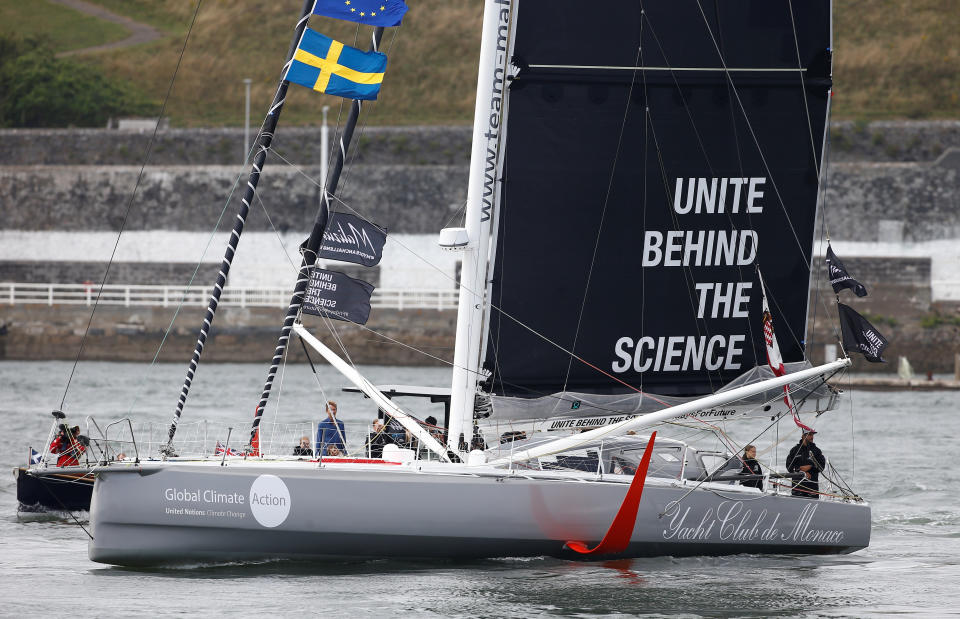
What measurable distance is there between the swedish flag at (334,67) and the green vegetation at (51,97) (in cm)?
5769

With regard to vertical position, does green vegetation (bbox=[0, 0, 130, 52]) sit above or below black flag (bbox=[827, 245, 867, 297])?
above

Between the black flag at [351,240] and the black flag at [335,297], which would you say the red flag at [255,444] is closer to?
the black flag at [335,297]

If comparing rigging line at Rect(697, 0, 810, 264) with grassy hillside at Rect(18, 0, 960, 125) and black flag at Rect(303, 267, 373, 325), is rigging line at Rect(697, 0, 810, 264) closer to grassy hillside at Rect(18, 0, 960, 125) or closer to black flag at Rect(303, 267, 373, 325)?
black flag at Rect(303, 267, 373, 325)

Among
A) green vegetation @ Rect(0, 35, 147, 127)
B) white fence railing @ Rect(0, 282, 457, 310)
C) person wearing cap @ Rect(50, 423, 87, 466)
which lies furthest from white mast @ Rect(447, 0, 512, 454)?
green vegetation @ Rect(0, 35, 147, 127)

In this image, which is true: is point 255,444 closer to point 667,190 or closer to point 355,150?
point 667,190

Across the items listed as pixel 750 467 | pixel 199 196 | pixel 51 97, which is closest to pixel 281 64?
pixel 51 97

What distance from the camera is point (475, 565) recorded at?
1452 cm

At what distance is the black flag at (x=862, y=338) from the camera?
14703 millimetres

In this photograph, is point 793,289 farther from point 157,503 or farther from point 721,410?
point 157,503

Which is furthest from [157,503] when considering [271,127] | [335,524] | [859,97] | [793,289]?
[859,97]

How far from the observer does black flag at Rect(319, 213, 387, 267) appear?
1482 centimetres

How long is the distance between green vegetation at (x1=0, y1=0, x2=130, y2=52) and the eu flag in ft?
234

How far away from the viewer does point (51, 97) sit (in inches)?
2749

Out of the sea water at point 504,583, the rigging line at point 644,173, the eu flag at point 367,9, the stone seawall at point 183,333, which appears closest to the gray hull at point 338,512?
the sea water at point 504,583
